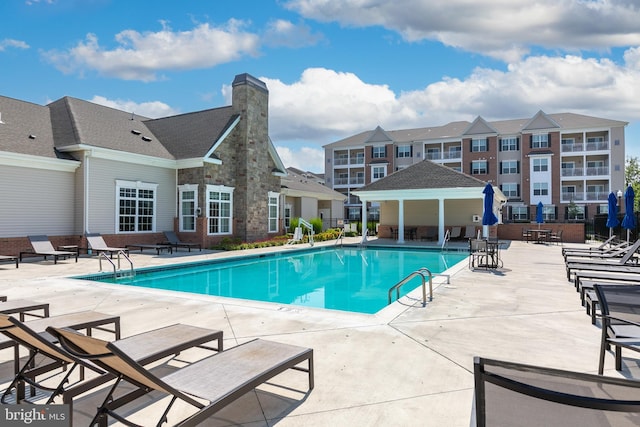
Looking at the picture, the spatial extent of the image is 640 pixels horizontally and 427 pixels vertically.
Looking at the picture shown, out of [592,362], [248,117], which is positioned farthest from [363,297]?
[248,117]

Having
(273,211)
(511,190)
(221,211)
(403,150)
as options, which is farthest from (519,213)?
(221,211)

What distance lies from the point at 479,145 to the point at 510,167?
4.15 meters

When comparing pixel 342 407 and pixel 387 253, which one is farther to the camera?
pixel 387 253

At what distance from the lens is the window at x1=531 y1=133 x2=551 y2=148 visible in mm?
42844

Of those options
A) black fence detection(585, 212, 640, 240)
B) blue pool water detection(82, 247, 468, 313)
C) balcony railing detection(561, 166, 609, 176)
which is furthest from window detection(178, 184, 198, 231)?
balcony railing detection(561, 166, 609, 176)

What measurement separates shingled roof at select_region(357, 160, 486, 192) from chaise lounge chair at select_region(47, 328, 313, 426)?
20465 millimetres

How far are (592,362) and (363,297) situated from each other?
6184 mm

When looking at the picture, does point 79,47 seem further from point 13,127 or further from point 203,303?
point 203,303

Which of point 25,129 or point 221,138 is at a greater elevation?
point 221,138

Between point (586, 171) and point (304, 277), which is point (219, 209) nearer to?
point (304, 277)

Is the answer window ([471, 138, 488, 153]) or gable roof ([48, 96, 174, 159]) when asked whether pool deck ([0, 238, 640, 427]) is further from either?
window ([471, 138, 488, 153])

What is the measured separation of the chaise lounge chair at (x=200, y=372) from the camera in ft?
8.38

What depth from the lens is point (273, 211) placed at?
1020 inches

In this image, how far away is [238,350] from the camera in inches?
150
